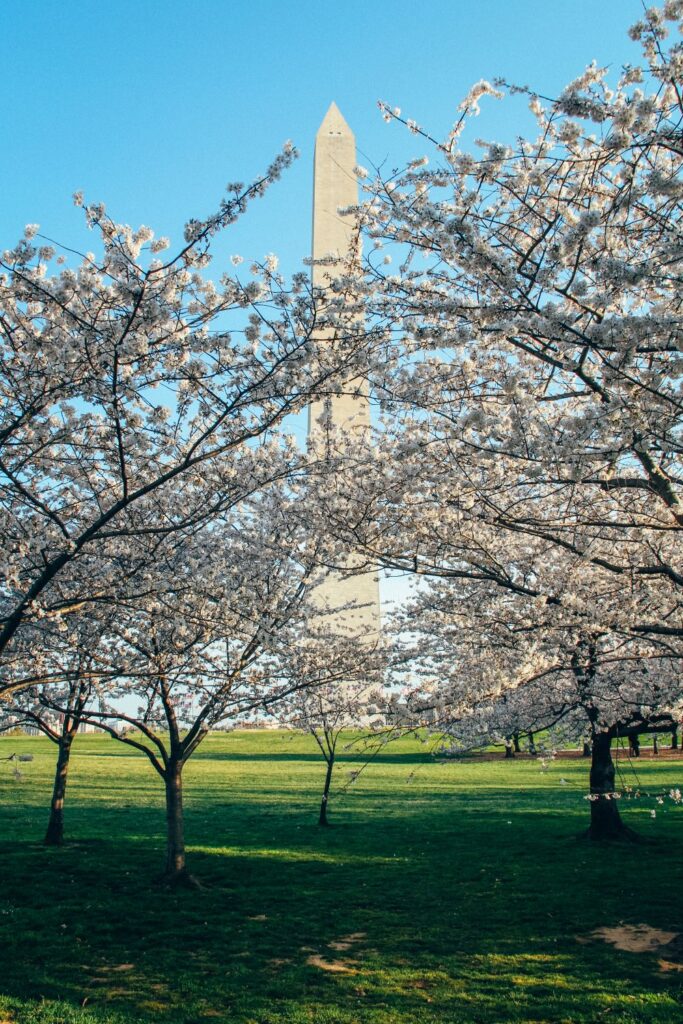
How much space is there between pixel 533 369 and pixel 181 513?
376 centimetres

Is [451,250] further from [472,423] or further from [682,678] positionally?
[682,678]

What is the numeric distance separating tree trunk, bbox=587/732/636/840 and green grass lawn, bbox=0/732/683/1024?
55cm

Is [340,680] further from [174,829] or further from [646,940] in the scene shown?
[646,940]

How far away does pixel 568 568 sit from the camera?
735 centimetres

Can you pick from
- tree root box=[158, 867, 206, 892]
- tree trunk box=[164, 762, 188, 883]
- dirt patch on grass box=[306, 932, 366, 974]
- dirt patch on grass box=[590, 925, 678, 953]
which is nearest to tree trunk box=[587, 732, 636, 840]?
dirt patch on grass box=[590, 925, 678, 953]

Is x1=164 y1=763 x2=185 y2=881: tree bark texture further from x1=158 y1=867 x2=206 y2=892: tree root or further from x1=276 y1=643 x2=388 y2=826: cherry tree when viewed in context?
x1=276 y1=643 x2=388 y2=826: cherry tree

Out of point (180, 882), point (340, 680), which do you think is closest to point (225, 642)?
point (340, 680)

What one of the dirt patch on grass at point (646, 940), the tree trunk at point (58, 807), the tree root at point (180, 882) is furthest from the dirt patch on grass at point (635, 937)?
the tree trunk at point (58, 807)

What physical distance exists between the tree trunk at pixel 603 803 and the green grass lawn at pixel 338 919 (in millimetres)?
546

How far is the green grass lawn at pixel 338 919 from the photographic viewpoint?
5.64m

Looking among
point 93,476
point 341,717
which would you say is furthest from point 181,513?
point 341,717

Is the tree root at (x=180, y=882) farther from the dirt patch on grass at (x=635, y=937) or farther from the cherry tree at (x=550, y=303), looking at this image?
the cherry tree at (x=550, y=303)

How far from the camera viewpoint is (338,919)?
319 inches

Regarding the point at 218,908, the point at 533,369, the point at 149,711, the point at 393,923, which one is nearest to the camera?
the point at 533,369
